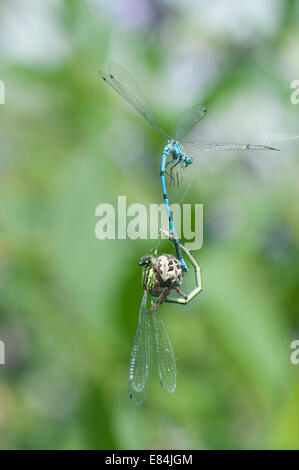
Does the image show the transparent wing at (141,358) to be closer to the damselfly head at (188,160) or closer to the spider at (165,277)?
the spider at (165,277)

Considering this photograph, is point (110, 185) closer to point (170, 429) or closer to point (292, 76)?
point (292, 76)

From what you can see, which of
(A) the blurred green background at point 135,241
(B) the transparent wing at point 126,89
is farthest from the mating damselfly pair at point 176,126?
(A) the blurred green background at point 135,241

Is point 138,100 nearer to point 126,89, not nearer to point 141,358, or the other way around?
point 126,89

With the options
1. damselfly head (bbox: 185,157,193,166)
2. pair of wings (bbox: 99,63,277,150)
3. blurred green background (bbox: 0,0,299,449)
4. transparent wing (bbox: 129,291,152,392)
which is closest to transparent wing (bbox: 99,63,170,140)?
pair of wings (bbox: 99,63,277,150)

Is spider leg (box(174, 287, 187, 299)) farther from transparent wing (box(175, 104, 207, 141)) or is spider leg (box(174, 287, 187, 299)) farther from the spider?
transparent wing (box(175, 104, 207, 141))

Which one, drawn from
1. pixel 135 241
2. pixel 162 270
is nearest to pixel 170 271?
pixel 162 270

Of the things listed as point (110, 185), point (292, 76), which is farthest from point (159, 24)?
point (110, 185)
